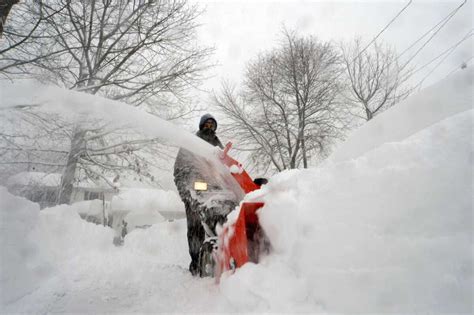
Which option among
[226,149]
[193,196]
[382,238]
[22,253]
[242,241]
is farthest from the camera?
[193,196]

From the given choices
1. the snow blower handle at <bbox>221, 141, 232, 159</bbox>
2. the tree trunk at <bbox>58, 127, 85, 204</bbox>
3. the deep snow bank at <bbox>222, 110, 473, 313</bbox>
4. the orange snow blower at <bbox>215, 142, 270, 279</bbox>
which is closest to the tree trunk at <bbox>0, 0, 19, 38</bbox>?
the tree trunk at <bbox>58, 127, 85, 204</bbox>

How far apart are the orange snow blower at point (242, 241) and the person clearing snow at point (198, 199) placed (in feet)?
1.34

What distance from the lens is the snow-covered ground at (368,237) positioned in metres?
1.14

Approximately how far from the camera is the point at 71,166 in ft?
24.5

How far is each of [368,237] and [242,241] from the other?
3.27ft

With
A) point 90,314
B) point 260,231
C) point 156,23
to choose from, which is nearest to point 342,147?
point 260,231

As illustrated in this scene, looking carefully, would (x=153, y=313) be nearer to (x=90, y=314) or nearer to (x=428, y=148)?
(x=90, y=314)

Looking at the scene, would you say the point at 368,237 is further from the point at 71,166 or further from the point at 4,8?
the point at 71,166

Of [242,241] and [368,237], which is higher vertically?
[368,237]

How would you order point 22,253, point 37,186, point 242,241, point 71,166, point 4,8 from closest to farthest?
point 242,241 → point 22,253 → point 4,8 → point 37,186 → point 71,166

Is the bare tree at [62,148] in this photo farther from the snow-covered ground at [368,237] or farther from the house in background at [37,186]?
the snow-covered ground at [368,237]

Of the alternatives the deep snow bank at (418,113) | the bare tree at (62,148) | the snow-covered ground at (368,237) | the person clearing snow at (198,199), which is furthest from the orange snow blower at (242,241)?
the bare tree at (62,148)

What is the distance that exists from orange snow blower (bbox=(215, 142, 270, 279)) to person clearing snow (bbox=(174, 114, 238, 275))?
407 millimetres

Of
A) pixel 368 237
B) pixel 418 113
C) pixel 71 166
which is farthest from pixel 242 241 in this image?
pixel 71 166
